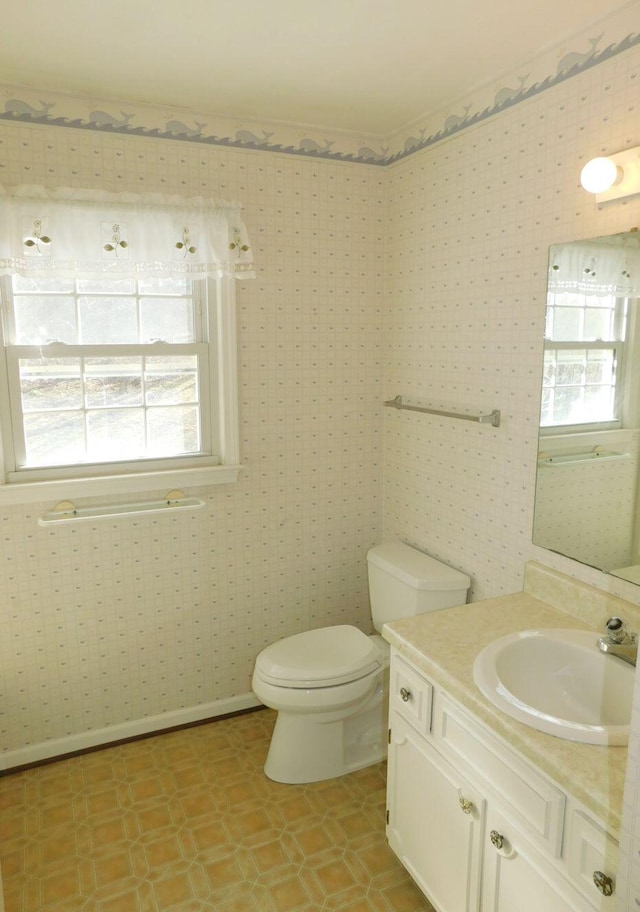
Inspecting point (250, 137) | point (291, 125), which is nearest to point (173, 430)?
point (250, 137)

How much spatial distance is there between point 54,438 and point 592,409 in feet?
5.90

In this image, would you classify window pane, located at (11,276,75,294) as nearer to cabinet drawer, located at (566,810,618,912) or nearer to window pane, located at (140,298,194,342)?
window pane, located at (140,298,194,342)

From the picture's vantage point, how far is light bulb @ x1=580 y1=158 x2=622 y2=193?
5.14 ft

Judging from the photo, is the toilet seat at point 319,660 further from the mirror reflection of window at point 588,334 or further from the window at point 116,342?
the mirror reflection of window at point 588,334

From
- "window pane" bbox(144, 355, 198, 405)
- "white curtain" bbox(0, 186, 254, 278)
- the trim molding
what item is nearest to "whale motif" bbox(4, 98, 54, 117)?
the trim molding

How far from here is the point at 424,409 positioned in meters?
2.41

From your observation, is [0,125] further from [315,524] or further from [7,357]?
[315,524]

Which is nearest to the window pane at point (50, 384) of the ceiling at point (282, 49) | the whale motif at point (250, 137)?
the ceiling at point (282, 49)

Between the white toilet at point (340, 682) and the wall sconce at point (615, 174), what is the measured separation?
1.32 meters

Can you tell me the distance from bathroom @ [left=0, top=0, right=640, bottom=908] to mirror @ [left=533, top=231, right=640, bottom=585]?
7 centimetres

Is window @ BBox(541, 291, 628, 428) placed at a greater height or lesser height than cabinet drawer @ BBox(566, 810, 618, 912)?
greater

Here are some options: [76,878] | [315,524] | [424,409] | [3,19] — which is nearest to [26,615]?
[76,878]

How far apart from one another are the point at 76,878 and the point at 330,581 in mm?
1407

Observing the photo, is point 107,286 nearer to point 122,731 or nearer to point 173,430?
point 173,430
